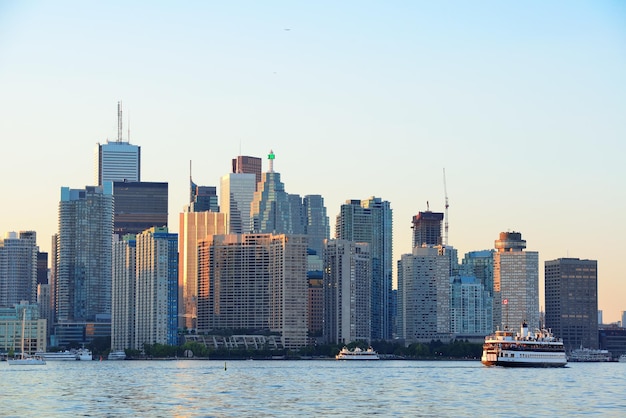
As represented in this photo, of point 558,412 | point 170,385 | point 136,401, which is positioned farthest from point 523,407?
point 170,385

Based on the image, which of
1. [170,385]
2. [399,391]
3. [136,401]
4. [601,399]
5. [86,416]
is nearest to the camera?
[86,416]

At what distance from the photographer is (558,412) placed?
5182 inches

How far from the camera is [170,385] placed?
18550cm

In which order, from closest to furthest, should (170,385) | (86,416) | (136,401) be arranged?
1. (86,416)
2. (136,401)
3. (170,385)

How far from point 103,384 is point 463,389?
5288 cm

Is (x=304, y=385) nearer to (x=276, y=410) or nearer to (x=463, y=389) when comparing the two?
(x=463, y=389)

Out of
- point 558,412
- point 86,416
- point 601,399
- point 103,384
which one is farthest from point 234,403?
point 103,384

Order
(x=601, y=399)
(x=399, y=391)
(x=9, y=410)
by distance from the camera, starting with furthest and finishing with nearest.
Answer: (x=399, y=391) < (x=601, y=399) < (x=9, y=410)

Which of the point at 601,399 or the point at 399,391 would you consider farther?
the point at 399,391

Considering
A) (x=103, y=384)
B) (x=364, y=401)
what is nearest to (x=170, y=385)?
(x=103, y=384)

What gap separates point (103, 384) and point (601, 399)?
240 ft

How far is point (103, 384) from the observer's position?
631 ft

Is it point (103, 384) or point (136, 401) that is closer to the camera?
point (136, 401)

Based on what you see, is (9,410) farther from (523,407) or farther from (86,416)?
(523,407)
